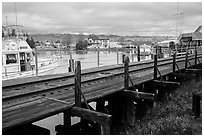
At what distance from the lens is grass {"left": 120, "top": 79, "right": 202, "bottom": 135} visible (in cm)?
797

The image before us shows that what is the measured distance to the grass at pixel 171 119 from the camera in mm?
7973

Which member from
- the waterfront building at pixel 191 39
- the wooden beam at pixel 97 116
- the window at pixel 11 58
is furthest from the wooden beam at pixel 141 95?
the waterfront building at pixel 191 39

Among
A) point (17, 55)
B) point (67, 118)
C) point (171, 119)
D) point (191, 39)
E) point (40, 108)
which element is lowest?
point (171, 119)

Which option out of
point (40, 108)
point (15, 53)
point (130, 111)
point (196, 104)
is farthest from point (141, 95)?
point (15, 53)

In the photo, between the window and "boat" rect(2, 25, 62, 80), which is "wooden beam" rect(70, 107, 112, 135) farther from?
the window

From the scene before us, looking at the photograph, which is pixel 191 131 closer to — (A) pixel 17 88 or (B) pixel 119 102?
(B) pixel 119 102

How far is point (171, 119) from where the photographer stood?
8.86 m

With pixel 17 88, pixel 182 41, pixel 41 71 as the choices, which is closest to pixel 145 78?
pixel 17 88

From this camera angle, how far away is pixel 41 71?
19312 millimetres

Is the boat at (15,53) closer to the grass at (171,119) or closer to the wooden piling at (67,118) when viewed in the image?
the grass at (171,119)

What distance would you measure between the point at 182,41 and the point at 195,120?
27.8 metres

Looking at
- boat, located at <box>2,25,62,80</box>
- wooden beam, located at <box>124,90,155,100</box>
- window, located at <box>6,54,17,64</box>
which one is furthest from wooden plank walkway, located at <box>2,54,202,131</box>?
window, located at <box>6,54,17,64</box>

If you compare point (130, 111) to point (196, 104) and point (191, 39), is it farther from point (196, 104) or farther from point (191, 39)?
point (191, 39)

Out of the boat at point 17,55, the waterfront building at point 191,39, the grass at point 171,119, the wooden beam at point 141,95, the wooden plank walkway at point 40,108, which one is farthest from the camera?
the waterfront building at point 191,39
